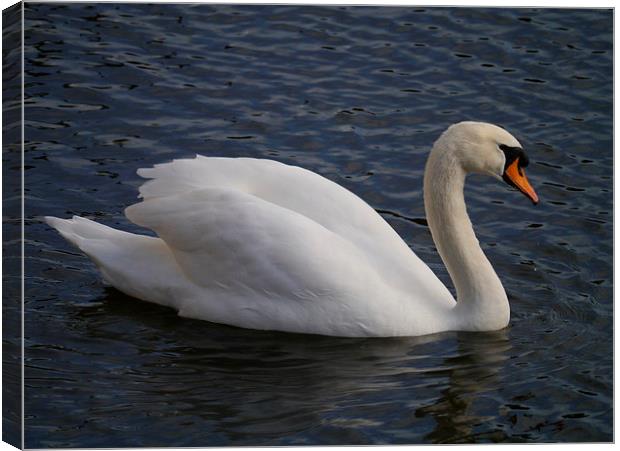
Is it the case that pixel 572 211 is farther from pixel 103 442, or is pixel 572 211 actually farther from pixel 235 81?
pixel 103 442

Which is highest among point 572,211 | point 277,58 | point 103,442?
point 277,58

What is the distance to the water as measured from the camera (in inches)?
370

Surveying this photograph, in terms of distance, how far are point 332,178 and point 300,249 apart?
1634 mm

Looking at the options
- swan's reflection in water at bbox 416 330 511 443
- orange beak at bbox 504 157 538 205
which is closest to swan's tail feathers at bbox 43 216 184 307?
swan's reflection in water at bbox 416 330 511 443

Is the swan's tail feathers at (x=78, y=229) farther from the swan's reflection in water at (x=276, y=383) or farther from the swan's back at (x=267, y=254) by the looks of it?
the swan's reflection in water at (x=276, y=383)

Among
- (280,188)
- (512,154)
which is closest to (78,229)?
(280,188)

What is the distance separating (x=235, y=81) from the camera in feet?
35.6

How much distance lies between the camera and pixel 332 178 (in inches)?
451

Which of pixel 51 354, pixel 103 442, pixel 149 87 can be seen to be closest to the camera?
pixel 103 442

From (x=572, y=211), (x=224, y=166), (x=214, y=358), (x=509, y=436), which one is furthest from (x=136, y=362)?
(x=572, y=211)

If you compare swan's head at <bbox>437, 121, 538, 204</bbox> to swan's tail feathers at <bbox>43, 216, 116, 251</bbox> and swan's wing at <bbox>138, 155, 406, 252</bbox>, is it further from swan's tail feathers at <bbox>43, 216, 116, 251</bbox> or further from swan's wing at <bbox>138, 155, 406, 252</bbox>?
swan's tail feathers at <bbox>43, 216, 116, 251</bbox>

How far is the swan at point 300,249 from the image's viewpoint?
32.7 ft

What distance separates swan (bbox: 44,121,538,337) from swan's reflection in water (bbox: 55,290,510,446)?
0.41 ft

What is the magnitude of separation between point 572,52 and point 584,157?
24.7 inches
